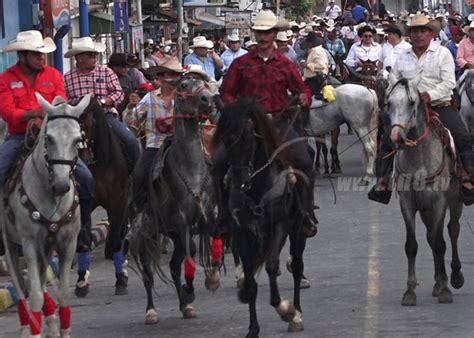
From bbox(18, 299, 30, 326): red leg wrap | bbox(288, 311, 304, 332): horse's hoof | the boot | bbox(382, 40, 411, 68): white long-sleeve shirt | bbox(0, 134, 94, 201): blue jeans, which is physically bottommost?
bbox(382, 40, 411, 68): white long-sleeve shirt

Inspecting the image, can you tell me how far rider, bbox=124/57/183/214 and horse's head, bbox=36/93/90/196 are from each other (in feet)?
8.53

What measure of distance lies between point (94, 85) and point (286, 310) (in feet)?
15.8

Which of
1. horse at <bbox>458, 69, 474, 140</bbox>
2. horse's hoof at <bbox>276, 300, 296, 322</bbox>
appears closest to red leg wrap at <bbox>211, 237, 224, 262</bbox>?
horse's hoof at <bbox>276, 300, 296, 322</bbox>

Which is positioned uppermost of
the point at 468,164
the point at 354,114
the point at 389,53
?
the point at 468,164

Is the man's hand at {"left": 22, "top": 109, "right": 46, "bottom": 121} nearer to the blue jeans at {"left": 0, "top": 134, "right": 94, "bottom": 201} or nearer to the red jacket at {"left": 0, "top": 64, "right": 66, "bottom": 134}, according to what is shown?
the red jacket at {"left": 0, "top": 64, "right": 66, "bottom": 134}

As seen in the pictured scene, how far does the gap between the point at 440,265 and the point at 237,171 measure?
2.65 metres

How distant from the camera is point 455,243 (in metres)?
14.5

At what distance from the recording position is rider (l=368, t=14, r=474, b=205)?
1416cm

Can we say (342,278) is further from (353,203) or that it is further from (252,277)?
(353,203)

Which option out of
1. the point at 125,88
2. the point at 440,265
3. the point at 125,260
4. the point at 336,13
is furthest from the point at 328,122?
the point at 336,13

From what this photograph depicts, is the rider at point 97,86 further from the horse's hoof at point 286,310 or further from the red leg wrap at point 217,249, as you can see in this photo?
the horse's hoof at point 286,310

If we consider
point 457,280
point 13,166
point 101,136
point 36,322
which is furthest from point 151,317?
point 457,280

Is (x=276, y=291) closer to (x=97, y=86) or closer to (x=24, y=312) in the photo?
(x=24, y=312)

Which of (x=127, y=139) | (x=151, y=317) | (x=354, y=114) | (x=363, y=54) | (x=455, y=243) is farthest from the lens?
(x=363, y=54)
